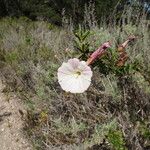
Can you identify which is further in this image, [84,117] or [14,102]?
[14,102]

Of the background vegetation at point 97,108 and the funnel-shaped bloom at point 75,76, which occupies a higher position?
the funnel-shaped bloom at point 75,76

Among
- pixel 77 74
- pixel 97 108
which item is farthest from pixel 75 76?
pixel 97 108

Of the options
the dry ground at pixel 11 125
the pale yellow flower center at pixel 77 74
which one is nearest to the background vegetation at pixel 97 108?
the dry ground at pixel 11 125

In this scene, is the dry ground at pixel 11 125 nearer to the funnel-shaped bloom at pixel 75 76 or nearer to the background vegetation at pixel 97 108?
the background vegetation at pixel 97 108

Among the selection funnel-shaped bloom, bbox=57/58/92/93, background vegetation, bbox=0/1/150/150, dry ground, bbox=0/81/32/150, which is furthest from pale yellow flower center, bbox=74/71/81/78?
dry ground, bbox=0/81/32/150

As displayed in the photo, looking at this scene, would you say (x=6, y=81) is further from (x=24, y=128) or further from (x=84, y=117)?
(x=84, y=117)

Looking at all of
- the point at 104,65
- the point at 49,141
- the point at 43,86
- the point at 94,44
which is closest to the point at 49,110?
the point at 43,86

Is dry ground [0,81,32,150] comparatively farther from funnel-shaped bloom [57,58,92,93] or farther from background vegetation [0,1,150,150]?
funnel-shaped bloom [57,58,92,93]

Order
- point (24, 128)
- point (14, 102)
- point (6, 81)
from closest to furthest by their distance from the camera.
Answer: point (24, 128)
point (14, 102)
point (6, 81)
